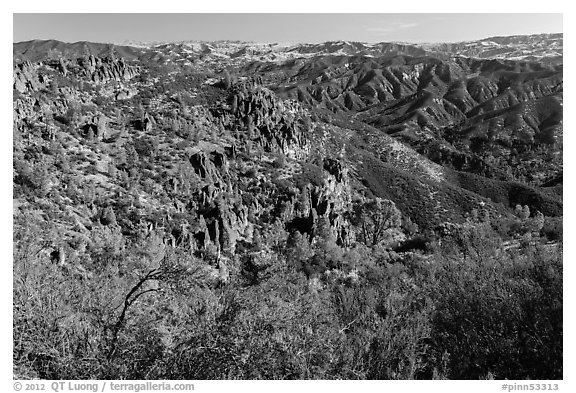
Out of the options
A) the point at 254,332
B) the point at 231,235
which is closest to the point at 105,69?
the point at 231,235

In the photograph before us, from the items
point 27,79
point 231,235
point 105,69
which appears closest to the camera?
point 231,235

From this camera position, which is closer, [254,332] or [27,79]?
[254,332]

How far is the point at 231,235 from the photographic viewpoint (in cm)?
6066

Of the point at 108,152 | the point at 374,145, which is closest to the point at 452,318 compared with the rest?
the point at 108,152

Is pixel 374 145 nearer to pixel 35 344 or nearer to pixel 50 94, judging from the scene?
pixel 50 94

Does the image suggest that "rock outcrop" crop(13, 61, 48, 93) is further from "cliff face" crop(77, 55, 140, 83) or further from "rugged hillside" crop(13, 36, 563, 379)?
"cliff face" crop(77, 55, 140, 83)

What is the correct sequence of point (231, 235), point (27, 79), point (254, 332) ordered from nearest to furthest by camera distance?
1. point (254, 332)
2. point (231, 235)
3. point (27, 79)

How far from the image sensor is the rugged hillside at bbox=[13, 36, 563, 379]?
930 centimetres

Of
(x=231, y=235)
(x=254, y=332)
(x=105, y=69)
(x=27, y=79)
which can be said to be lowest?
(x=231, y=235)

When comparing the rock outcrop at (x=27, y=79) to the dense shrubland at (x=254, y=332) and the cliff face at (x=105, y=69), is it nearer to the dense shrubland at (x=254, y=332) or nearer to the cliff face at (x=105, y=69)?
the cliff face at (x=105, y=69)

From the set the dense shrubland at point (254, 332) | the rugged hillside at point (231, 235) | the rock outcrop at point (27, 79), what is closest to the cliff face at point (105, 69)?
the rugged hillside at point (231, 235)

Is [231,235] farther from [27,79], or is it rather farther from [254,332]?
[254,332]

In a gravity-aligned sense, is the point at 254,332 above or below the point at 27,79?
below
